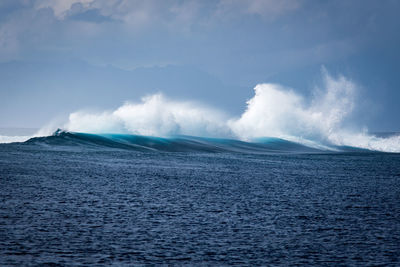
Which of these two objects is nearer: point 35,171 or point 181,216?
point 181,216

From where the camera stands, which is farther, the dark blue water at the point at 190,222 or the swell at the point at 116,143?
the swell at the point at 116,143

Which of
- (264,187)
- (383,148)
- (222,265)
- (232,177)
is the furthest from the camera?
(383,148)

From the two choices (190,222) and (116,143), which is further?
(116,143)

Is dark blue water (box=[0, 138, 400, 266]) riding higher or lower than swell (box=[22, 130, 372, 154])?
lower

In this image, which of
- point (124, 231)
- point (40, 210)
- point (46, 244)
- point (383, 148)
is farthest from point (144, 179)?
point (383, 148)

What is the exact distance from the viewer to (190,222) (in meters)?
11.1

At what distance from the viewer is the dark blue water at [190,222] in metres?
8.25

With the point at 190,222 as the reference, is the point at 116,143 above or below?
above

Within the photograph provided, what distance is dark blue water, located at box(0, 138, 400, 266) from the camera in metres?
8.25

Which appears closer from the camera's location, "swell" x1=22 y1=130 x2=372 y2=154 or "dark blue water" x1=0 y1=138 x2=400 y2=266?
"dark blue water" x1=0 y1=138 x2=400 y2=266

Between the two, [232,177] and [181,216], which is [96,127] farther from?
[181,216]

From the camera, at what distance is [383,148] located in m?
80.1

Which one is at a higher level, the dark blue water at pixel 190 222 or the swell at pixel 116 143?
the swell at pixel 116 143

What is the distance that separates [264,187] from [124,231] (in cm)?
939
